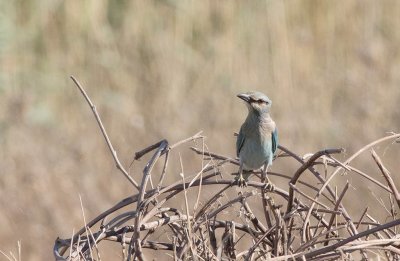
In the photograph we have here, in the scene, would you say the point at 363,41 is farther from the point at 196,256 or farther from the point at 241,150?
the point at 196,256

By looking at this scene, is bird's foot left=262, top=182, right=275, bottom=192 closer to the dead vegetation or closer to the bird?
the dead vegetation

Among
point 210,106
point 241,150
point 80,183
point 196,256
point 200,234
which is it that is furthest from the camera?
point 210,106

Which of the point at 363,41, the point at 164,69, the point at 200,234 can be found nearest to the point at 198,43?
the point at 164,69

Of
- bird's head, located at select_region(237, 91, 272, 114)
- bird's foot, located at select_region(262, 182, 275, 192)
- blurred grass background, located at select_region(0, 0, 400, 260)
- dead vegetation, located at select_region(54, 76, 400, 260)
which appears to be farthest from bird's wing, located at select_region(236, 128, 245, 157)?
blurred grass background, located at select_region(0, 0, 400, 260)

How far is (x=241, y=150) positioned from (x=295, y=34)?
6.47 m

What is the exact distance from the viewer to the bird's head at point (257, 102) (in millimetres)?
4500

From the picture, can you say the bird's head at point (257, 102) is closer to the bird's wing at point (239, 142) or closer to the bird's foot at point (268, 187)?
the bird's wing at point (239, 142)

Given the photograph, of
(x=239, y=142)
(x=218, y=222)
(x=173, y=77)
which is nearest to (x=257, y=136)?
(x=239, y=142)

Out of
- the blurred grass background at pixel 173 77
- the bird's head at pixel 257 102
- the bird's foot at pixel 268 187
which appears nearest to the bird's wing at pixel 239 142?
the bird's head at pixel 257 102

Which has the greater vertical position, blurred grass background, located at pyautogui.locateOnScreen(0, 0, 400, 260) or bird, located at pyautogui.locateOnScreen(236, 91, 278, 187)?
blurred grass background, located at pyautogui.locateOnScreen(0, 0, 400, 260)

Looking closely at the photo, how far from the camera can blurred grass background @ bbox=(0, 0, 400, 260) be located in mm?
10133

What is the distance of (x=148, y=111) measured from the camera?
10.6 metres

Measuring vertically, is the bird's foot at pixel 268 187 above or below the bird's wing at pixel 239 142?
below

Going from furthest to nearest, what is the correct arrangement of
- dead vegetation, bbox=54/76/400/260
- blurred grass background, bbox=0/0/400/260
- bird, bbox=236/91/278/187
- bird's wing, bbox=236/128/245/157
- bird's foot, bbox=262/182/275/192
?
blurred grass background, bbox=0/0/400/260 → bird's wing, bbox=236/128/245/157 → bird, bbox=236/91/278/187 → bird's foot, bbox=262/182/275/192 → dead vegetation, bbox=54/76/400/260
